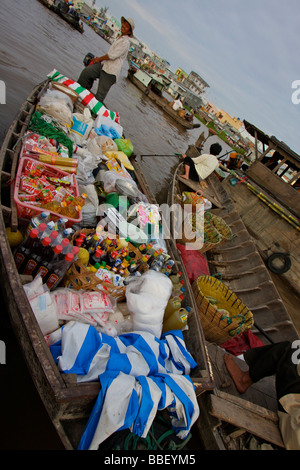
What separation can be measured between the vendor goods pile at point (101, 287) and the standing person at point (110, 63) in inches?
118

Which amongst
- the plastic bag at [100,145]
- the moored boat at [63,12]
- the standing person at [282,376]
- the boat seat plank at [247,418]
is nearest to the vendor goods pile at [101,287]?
the boat seat plank at [247,418]

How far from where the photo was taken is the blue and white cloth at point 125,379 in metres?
1.50

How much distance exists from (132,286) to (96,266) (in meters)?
0.45

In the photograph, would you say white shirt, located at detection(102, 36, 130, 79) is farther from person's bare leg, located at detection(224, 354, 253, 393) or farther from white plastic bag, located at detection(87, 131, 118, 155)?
person's bare leg, located at detection(224, 354, 253, 393)

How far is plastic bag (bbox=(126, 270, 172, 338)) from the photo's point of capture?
88.5 inches

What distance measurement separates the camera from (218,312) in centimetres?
314

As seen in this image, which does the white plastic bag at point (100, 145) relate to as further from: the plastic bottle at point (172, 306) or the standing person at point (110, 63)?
the plastic bottle at point (172, 306)

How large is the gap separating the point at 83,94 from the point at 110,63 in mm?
1179

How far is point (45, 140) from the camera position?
3.22m

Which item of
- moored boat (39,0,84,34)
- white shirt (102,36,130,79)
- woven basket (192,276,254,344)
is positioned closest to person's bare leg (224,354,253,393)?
woven basket (192,276,254,344)

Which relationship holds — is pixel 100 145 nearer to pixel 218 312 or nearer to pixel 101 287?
pixel 101 287

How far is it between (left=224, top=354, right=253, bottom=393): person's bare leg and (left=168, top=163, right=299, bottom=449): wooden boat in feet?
0.24

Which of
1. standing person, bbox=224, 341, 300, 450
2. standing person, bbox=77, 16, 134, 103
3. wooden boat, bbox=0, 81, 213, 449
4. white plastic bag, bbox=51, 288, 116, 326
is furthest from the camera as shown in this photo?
standing person, bbox=77, 16, 134, 103
